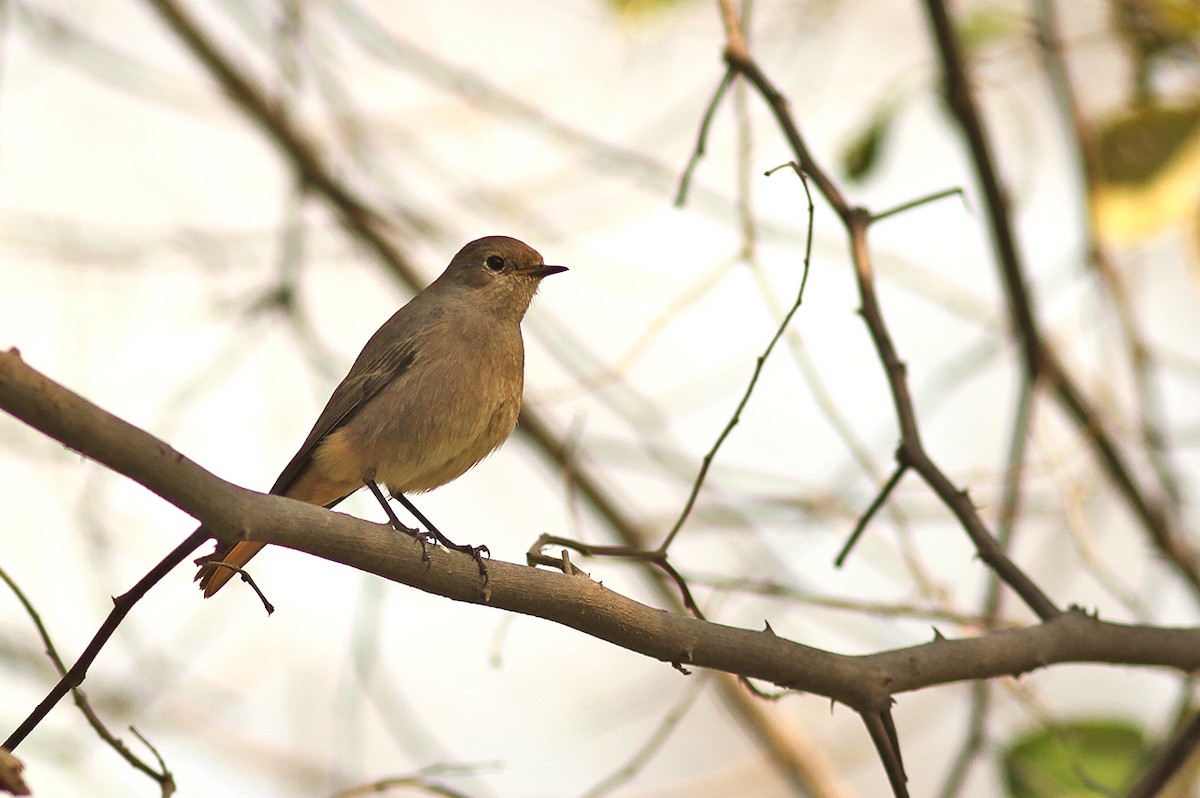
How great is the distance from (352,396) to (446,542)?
0.63 meters

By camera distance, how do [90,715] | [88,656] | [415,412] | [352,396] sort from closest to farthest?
[88,656] → [90,715] → [415,412] → [352,396]

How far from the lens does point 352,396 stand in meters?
3.72

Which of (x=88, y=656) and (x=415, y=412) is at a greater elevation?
(x=415, y=412)

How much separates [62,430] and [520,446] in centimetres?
367

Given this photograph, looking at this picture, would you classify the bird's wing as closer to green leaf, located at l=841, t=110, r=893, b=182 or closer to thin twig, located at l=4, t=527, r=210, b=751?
thin twig, located at l=4, t=527, r=210, b=751

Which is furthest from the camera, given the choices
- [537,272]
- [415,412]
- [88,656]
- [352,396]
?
[537,272]

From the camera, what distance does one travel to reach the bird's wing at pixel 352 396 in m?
3.61

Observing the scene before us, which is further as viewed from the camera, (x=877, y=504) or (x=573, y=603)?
(x=877, y=504)

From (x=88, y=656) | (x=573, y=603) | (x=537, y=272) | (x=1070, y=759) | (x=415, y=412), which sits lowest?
(x=88, y=656)

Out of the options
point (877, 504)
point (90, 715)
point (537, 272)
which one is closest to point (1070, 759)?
point (877, 504)

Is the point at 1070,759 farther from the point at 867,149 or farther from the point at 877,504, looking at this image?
the point at 867,149

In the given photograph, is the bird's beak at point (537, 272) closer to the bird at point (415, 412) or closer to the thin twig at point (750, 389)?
the bird at point (415, 412)

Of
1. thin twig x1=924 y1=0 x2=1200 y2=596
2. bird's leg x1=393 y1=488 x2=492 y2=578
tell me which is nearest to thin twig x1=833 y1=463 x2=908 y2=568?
bird's leg x1=393 y1=488 x2=492 y2=578

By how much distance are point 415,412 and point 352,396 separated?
26cm
